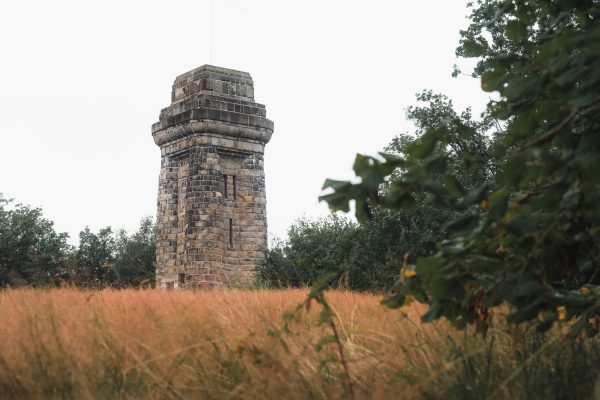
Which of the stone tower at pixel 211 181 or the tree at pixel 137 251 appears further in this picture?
the tree at pixel 137 251

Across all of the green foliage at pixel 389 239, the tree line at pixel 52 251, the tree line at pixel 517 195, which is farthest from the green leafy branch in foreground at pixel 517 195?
the tree line at pixel 52 251

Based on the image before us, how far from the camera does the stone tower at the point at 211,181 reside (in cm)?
1852

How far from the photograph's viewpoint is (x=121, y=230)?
1841 inches

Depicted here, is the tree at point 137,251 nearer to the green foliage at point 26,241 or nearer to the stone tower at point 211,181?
the green foliage at point 26,241

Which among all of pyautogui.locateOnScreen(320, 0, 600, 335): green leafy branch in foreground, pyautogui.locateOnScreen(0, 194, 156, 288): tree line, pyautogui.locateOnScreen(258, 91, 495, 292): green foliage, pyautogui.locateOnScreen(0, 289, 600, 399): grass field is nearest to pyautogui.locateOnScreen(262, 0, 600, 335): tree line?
pyautogui.locateOnScreen(320, 0, 600, 335): green leafy branch in foreground

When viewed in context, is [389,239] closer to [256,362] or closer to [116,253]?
[256,362]

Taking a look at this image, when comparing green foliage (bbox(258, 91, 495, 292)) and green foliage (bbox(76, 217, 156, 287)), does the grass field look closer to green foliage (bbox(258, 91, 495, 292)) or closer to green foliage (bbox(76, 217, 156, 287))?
green foliage (bbox(258, 91, 495, 292))

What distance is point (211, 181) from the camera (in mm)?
18875

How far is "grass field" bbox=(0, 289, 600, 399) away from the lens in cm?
358

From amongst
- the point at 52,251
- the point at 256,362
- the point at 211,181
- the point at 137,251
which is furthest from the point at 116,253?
the point at 256,362

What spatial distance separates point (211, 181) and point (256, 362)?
1526cm

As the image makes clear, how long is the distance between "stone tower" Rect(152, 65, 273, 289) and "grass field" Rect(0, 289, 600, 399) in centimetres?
1324

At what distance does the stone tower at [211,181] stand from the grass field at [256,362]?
43.4 feet

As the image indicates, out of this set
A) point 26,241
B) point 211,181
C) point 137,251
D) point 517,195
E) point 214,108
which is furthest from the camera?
point 137,251
